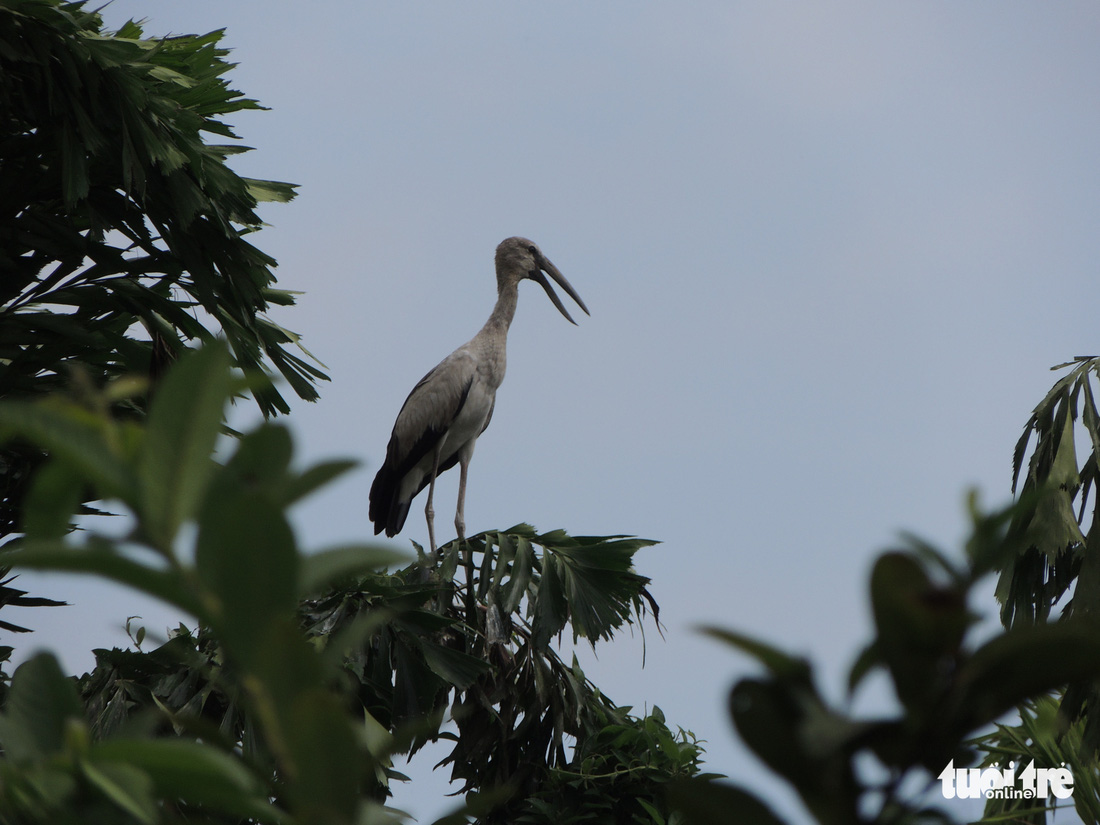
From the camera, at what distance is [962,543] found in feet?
0.84

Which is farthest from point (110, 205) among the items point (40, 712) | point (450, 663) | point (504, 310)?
point (40, 712)

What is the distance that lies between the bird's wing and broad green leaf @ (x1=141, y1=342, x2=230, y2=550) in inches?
284

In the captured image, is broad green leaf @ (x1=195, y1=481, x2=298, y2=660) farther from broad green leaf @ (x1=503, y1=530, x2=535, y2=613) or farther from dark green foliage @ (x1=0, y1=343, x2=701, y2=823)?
broad green leaf @ (x1=503, y1=530, x2=535, y2=613)

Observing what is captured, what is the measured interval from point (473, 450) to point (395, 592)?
3.41m

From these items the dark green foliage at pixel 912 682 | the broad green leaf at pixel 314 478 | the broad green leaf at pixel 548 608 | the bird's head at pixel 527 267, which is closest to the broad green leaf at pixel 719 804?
the dark green foliage at pixel 912 682

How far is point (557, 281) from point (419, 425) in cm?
202

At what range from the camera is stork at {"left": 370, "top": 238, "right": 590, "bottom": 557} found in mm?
7562

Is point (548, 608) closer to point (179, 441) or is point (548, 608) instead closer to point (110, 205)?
point (110, 205)

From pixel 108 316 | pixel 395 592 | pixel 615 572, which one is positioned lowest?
pixel 395 592

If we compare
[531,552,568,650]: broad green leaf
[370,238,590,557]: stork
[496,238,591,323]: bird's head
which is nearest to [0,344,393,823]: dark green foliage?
[531,552,568,650]: broad green leaf

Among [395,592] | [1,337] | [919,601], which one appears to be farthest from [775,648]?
[1,337]

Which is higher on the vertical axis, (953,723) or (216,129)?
(216,129)

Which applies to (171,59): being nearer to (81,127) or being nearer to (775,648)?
(81,127)

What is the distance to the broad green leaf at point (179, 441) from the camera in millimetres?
269
